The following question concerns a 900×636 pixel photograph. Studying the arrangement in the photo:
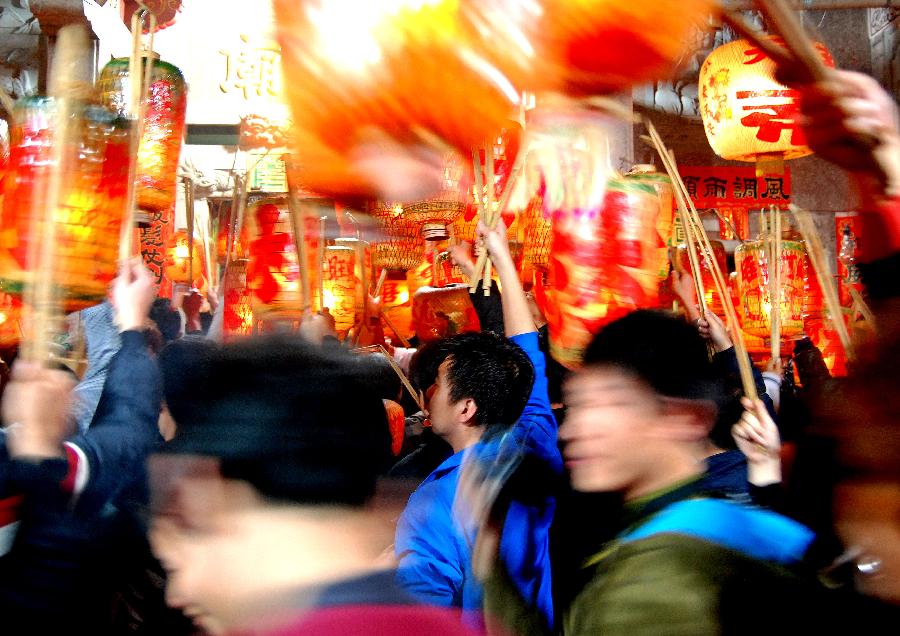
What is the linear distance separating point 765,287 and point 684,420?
4569 millimetres

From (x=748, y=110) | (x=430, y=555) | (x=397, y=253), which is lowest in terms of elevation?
(x=430, y=555)

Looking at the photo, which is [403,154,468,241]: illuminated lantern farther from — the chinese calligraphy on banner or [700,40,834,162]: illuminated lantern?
the chinese calligraphy on banner

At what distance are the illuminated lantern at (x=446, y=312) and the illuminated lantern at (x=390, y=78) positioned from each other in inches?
104

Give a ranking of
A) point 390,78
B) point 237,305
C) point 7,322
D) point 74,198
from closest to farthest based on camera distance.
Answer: point 390,78 < point 74,198 < point 237,305 < point 7,322

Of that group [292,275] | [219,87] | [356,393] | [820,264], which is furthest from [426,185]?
[219,87]

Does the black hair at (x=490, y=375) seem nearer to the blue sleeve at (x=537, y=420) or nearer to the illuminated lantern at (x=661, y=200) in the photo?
the blue sleeve at (x=537, y=420)

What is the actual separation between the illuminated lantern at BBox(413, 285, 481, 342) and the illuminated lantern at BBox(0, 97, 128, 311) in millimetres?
1990

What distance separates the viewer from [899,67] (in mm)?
7578

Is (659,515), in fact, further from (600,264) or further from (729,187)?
(729,187)

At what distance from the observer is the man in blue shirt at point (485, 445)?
1681 mm

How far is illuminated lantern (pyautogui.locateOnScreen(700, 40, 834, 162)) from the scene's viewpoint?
15.0 feet

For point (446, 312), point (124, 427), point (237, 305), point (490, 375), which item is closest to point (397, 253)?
point (237, 305)

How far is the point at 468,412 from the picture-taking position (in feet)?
6.59

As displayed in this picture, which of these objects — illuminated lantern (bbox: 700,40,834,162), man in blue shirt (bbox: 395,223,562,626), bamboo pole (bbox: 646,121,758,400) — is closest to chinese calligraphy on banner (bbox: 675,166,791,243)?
illuminated lantern (bbox: 700,40,834,162)
